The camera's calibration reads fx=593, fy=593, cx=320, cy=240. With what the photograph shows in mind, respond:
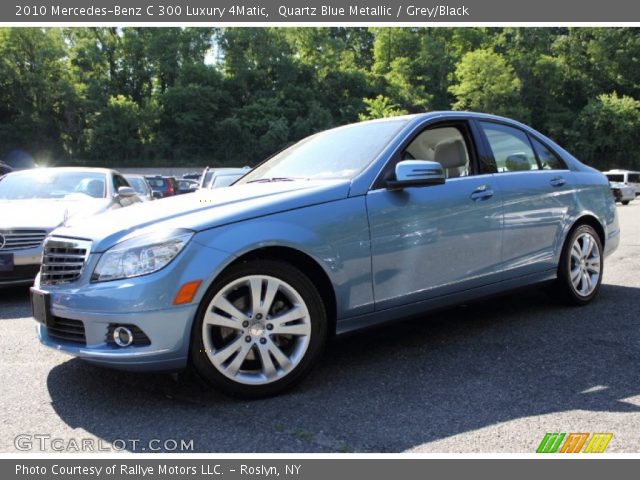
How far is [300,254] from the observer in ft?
11.0

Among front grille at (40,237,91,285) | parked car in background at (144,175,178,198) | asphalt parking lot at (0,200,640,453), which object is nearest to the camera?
asphalt parking lot at (0,200,640,453)

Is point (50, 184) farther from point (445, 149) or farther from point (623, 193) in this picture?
point (623, 193)

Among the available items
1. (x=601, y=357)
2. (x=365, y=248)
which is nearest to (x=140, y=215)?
(x=365, y=248)

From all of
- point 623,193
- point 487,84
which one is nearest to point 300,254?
point 623,193

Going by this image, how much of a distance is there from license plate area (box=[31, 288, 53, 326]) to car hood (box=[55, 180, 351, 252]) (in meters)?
0.36

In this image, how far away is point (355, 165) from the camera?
3.84 meters

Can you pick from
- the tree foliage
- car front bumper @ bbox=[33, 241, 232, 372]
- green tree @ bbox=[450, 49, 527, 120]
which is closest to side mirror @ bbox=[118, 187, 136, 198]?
car front bumper @ bbox=[33, 241, 232, 372]

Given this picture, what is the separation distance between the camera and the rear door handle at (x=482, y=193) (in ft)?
13.7

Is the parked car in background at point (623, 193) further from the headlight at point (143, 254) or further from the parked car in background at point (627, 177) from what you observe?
the headlight at point (143, 254)

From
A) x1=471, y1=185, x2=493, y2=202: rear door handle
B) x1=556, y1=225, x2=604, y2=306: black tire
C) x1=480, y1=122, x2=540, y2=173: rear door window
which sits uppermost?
x1=480, y1=122, x2=540, y2=173: rear door window

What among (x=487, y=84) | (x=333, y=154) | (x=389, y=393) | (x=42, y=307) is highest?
(x=487, y=84)

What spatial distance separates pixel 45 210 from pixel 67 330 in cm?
375

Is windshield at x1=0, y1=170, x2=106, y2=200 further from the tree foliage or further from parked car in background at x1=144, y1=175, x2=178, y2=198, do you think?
the tree foliage

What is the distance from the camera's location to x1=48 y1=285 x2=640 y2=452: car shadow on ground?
277cm
